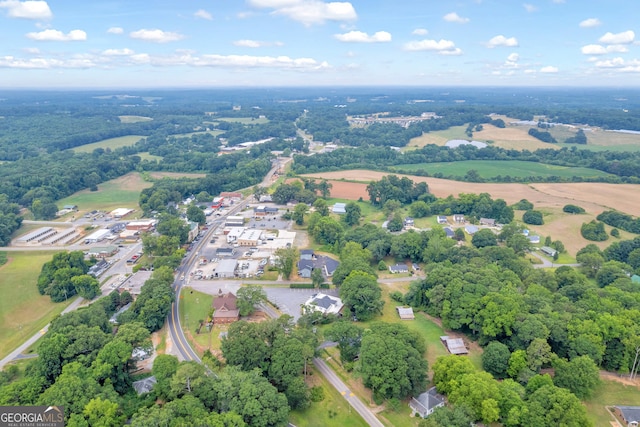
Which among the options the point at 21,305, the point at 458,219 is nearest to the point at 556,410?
the point at 458,219

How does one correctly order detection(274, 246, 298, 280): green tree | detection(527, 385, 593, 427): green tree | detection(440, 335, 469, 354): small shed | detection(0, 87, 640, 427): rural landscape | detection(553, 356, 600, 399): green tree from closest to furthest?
detection(527, 385, 593, 427): green tree → detection(0, 87, 640, 427): rural landscape → detection(553, 356, 600, 399): green tree → detection(440, 335, 469, 354): small shed → detection(274, 246, 298, 280): green tree

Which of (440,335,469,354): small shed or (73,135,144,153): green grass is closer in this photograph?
(440,335,469,354): small shed

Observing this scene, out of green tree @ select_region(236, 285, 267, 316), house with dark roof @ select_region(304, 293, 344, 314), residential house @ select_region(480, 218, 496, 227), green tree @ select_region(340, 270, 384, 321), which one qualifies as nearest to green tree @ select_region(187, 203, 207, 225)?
green tree @ select_region(236, 285, 267, 316)

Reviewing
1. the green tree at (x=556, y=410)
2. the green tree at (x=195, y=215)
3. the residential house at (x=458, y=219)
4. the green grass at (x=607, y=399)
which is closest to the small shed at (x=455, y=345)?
the green tree at (x=556, y=410)

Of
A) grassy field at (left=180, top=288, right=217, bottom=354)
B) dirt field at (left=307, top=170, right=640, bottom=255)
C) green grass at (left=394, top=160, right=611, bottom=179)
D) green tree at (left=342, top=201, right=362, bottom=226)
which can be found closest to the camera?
grassy field at (left=180, top=288, right=217, bottom=354)

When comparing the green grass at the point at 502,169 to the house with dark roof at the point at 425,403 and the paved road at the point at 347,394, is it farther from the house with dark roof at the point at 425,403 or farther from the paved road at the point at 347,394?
the house with dark roof at the point at 425,403

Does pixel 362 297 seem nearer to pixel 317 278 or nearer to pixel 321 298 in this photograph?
pixel 321 298

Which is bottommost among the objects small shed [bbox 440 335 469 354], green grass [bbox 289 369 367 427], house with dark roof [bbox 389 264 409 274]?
green grass [bbox 289 369 367 427]
